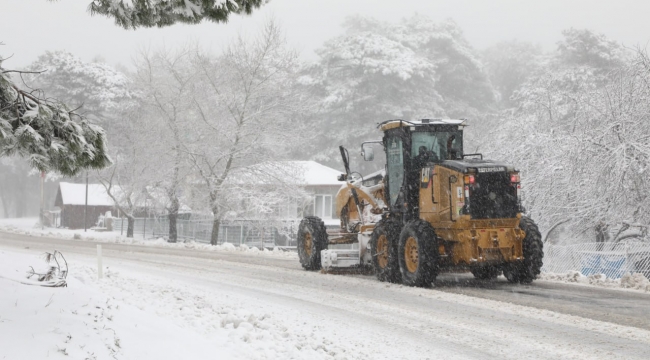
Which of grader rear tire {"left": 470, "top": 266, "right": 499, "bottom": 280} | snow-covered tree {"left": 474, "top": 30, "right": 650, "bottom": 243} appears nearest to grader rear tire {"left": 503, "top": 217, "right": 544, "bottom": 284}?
grader rear tire {"left": 470, "top": 266, "right": 499, "bottom": 280}

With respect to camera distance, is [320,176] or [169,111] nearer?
[169,111]

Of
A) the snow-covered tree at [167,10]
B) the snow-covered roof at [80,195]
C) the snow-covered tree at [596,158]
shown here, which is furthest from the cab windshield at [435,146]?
the snow-covered roof at [80,195]

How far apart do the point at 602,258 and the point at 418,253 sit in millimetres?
7360

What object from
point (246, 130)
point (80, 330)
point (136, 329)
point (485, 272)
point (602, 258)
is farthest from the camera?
point (246, 130)

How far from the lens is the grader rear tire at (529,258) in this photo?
13.4m

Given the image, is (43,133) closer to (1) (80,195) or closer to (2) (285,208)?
(2) (285,208)

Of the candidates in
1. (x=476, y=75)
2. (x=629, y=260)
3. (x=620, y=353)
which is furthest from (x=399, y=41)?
(x=620, y=353)

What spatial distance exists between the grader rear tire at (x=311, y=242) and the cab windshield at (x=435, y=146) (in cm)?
363

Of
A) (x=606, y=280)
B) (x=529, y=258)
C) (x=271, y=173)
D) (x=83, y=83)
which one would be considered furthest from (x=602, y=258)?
(x=83, y=83)

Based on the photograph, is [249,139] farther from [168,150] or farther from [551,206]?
[551,206]

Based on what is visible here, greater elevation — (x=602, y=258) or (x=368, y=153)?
(x=368, y=153)

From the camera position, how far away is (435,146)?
14.7 m

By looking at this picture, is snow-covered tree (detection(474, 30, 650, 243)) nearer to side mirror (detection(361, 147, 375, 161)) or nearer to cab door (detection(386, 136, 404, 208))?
cab door (detection(386, 136, 404, 208))

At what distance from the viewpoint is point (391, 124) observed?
15.1 meters
